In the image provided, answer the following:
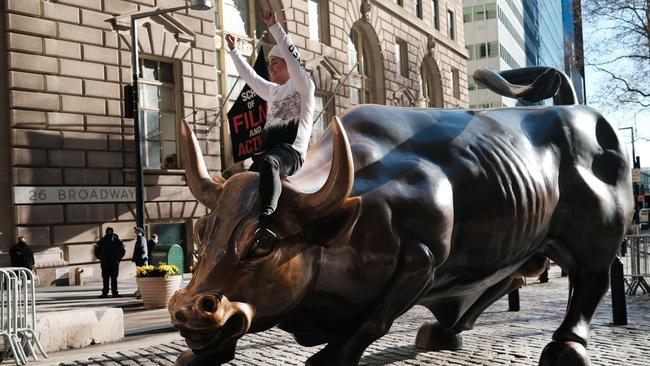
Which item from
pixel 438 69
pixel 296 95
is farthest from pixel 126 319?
pixel 438 69

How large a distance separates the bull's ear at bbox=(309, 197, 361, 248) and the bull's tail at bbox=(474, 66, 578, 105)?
92.6 inches

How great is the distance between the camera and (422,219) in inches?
130

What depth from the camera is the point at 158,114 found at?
67.8ft

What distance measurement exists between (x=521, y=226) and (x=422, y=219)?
843 millimetres

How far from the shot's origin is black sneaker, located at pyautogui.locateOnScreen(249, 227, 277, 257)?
286 centimetres

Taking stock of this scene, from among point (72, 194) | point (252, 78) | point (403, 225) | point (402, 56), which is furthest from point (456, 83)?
point (403, 225)

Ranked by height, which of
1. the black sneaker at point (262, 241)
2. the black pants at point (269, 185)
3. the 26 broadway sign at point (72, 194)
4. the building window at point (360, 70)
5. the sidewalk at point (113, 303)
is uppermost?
the building window at point (360, 70)

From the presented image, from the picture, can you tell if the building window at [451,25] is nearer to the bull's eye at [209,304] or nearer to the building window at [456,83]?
the building window at [456,83]

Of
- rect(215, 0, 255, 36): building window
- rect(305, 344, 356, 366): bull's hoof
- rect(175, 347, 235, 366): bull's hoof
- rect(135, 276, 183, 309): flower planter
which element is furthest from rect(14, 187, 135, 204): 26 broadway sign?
rect(305, 344, 356, 366): bull's hoof

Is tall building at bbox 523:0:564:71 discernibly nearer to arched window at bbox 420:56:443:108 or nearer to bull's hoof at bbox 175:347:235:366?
arched window at bbox 420:56:443:108

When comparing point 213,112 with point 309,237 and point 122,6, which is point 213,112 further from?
point 309,237

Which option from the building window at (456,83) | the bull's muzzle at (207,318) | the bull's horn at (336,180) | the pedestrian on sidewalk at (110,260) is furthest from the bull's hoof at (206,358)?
the building window at (456,83)

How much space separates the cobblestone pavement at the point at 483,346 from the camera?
5.69 metres

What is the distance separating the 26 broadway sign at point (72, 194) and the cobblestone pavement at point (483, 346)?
34.6 feet
